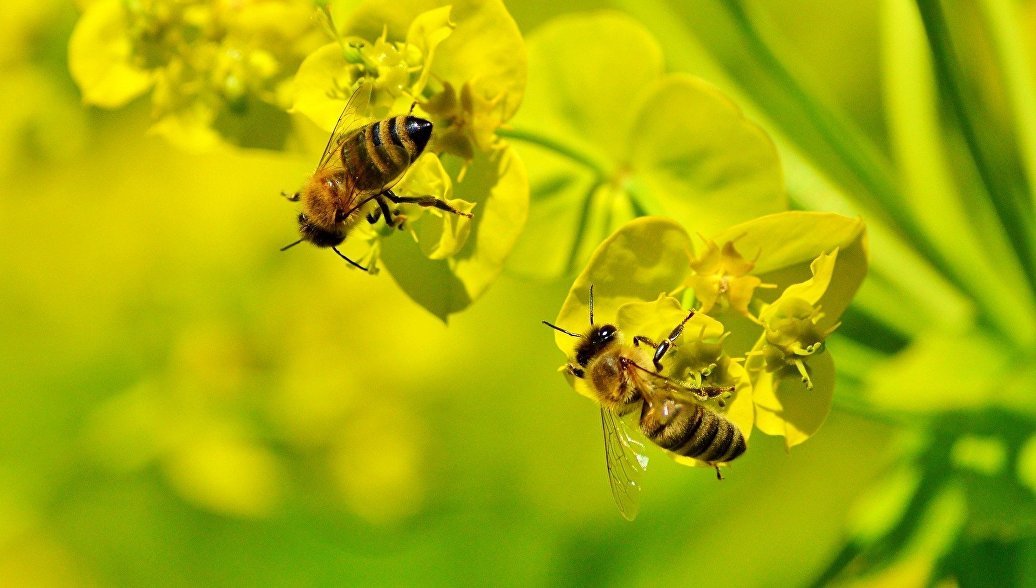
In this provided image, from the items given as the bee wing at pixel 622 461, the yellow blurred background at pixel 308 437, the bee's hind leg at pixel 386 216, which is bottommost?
the yellow blurred background at pixel 308 437

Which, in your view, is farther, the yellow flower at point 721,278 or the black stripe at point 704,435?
the black stripe at point 704,435

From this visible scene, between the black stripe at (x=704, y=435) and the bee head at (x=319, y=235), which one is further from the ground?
the bee head at (x=319, y=235)

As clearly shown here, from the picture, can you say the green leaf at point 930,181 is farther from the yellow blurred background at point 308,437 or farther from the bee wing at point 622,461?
the yellow blurred background at point 308,437

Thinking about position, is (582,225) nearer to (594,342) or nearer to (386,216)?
(594,342)

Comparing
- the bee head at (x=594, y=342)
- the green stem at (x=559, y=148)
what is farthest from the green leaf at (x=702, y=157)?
the bee head at (x=594, y=342)

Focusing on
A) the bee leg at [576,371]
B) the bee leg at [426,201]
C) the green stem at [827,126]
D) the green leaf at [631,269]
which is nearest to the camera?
the green leaf at [631,269]

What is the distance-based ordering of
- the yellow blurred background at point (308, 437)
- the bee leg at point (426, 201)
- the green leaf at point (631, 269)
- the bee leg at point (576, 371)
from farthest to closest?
the yellow blurred background at point (308, 437) → the bee leg at point (576, 371) → the bee leg at point (426, 201) → the green leaf at point (631, 269)
